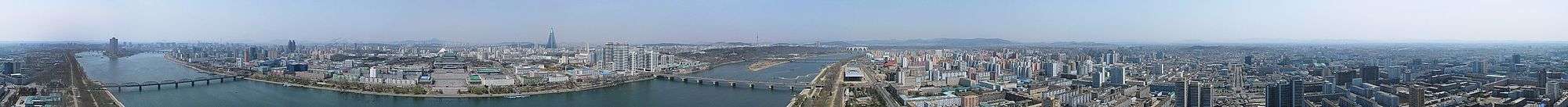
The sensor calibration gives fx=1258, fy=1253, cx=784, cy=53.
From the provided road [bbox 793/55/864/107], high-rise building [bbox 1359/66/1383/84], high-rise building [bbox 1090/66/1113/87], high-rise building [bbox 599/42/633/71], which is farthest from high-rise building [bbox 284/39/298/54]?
high-rise building [bbox 1359/66/1383/84]

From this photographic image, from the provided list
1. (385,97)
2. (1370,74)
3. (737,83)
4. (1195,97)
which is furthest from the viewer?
(737,83)

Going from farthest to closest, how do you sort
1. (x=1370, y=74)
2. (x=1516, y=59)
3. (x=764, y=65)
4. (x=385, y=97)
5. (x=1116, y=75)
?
(x=764, y=65) < (x=385, y=97) < (x=1116, y=75) < (x=1516, y=59) < (x=1370, y=74)

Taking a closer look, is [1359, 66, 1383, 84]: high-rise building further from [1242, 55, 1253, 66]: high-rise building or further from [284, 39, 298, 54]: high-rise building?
[284, 39, 298, 54]: high-rise building

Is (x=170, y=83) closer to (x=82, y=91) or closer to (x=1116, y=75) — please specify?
(x=82, y=91)

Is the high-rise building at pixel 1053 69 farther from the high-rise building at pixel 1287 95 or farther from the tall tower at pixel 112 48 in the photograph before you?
the tall tower at pixel 112 48

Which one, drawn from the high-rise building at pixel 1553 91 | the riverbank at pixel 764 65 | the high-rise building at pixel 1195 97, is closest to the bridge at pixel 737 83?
the riverbank at pixel 764 65

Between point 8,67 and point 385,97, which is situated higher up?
point 8,67

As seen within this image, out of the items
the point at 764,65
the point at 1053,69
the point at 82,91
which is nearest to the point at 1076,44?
the point at 1053,69

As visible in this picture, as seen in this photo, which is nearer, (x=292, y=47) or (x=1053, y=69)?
(x=1053, y=69)
